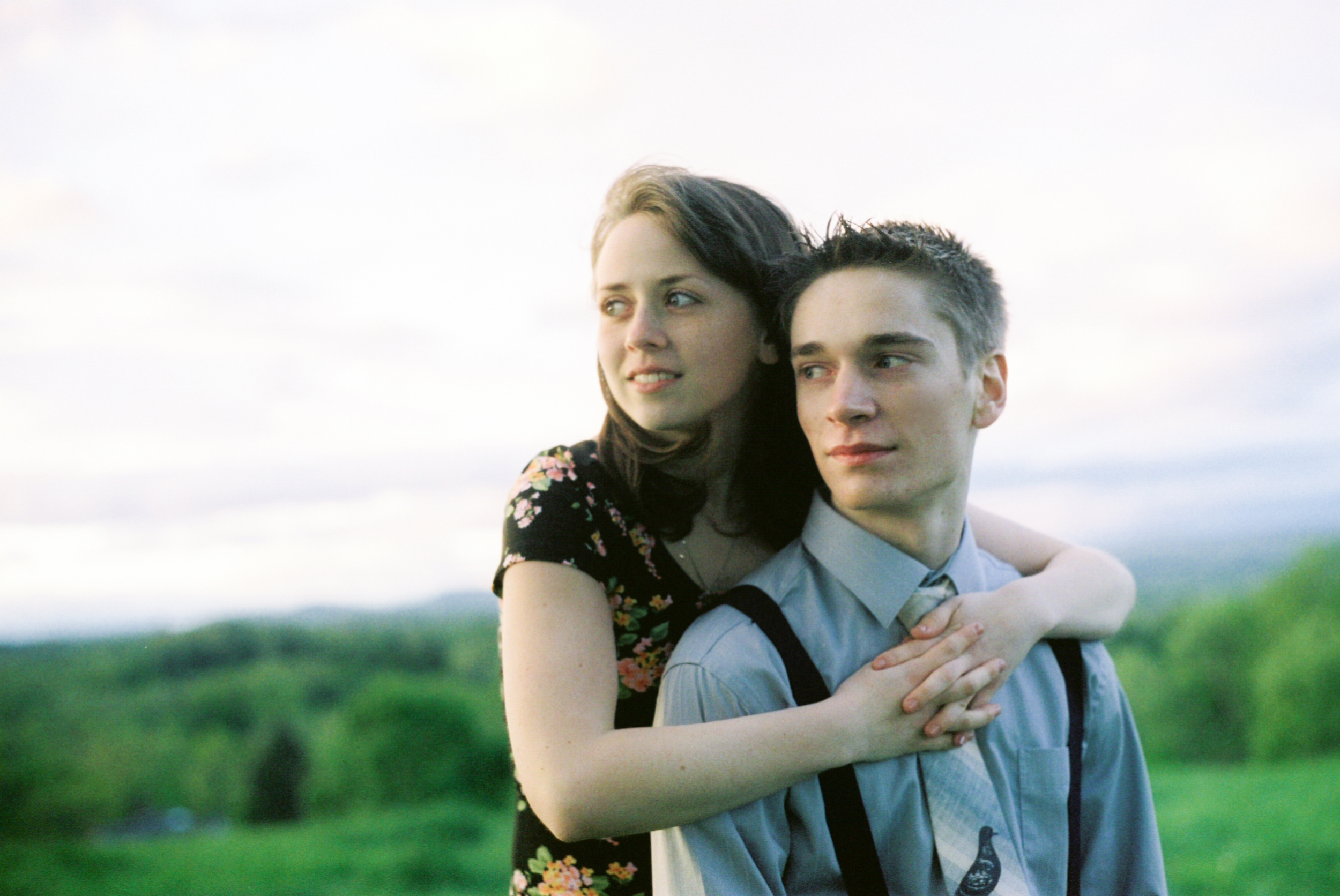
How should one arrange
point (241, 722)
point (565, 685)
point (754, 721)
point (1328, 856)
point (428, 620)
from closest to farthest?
point (754, 721)
point (565, 685)
point (1328, 856)
point (241, 722)
point (428, 620)

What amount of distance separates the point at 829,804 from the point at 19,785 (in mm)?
16682

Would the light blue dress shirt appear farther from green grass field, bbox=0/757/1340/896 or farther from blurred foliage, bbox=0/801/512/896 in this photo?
blurred foliage, bbox=0/801/512/896

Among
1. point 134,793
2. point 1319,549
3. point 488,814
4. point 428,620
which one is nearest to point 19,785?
point 134,793

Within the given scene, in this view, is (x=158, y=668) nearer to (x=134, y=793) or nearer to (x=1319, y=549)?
(x=134, y=793)

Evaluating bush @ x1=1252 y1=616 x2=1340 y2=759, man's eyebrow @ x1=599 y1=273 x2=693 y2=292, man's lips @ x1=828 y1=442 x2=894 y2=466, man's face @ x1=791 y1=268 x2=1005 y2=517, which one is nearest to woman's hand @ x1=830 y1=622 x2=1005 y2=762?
man's face @ x1=791 y1=268 x2=1005 y2=517

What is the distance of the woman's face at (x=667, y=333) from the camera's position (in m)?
2.48

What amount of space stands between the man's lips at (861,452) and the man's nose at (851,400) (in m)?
0.05

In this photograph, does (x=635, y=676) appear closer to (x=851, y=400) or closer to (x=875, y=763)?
(x=875, y=763)

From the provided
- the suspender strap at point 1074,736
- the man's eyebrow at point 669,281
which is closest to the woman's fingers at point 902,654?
the suspender strap at point 1074,736

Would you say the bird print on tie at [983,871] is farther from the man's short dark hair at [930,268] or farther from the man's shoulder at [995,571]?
the man's short dark hair at [930,268]

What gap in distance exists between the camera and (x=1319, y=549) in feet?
48.3

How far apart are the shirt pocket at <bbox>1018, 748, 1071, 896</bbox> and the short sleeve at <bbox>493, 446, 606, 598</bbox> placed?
3.62 ft

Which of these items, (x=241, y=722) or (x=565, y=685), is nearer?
(x=565, y=685)

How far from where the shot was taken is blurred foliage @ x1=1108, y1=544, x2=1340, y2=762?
41.9 feet
